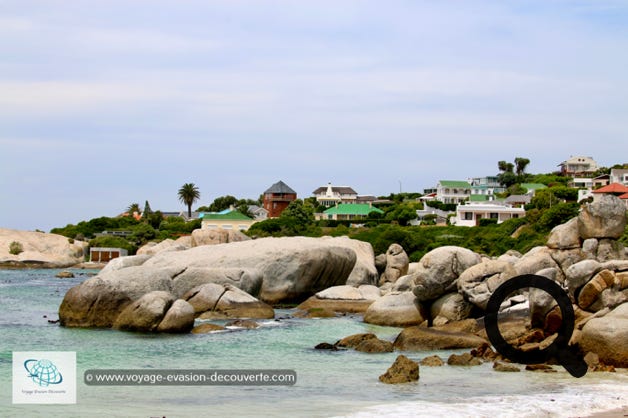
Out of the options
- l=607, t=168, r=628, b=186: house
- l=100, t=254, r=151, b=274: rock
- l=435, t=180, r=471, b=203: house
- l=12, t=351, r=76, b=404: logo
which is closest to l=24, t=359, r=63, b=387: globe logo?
l=12, t=351, r=76, b=404: logo

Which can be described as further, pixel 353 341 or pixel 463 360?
pixel 353 341

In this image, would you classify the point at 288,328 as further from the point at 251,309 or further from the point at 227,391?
the point at 227,391

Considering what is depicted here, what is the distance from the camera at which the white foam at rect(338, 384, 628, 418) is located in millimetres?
14195

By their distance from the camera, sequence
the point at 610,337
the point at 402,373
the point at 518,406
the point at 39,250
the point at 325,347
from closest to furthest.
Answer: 1. the point at 518,406
2. the point at 402,373
3. the point at 610,337
4. the point at 325,347
5. the point at 39,250

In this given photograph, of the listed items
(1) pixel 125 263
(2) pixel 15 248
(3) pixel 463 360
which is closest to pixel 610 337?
(3) pixel 463 360

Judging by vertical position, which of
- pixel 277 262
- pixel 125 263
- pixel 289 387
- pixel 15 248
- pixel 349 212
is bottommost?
pixel 15 248

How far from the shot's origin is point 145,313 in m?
24.8

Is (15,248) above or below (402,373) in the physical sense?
below

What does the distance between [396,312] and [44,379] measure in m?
13.8

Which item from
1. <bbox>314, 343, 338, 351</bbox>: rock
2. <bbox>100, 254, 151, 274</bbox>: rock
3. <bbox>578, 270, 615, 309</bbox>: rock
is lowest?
<bbox>314, 343, 338, 351</bbox>: rock

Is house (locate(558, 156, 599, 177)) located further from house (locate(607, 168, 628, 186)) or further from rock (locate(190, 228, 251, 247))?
rock (locate(190, 228, 251, 247))

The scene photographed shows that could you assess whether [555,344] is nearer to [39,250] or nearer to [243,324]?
[243,324]

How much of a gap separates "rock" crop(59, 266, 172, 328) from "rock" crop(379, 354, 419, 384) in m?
11.6

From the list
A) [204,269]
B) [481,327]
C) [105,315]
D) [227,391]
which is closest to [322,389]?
[227,391]
